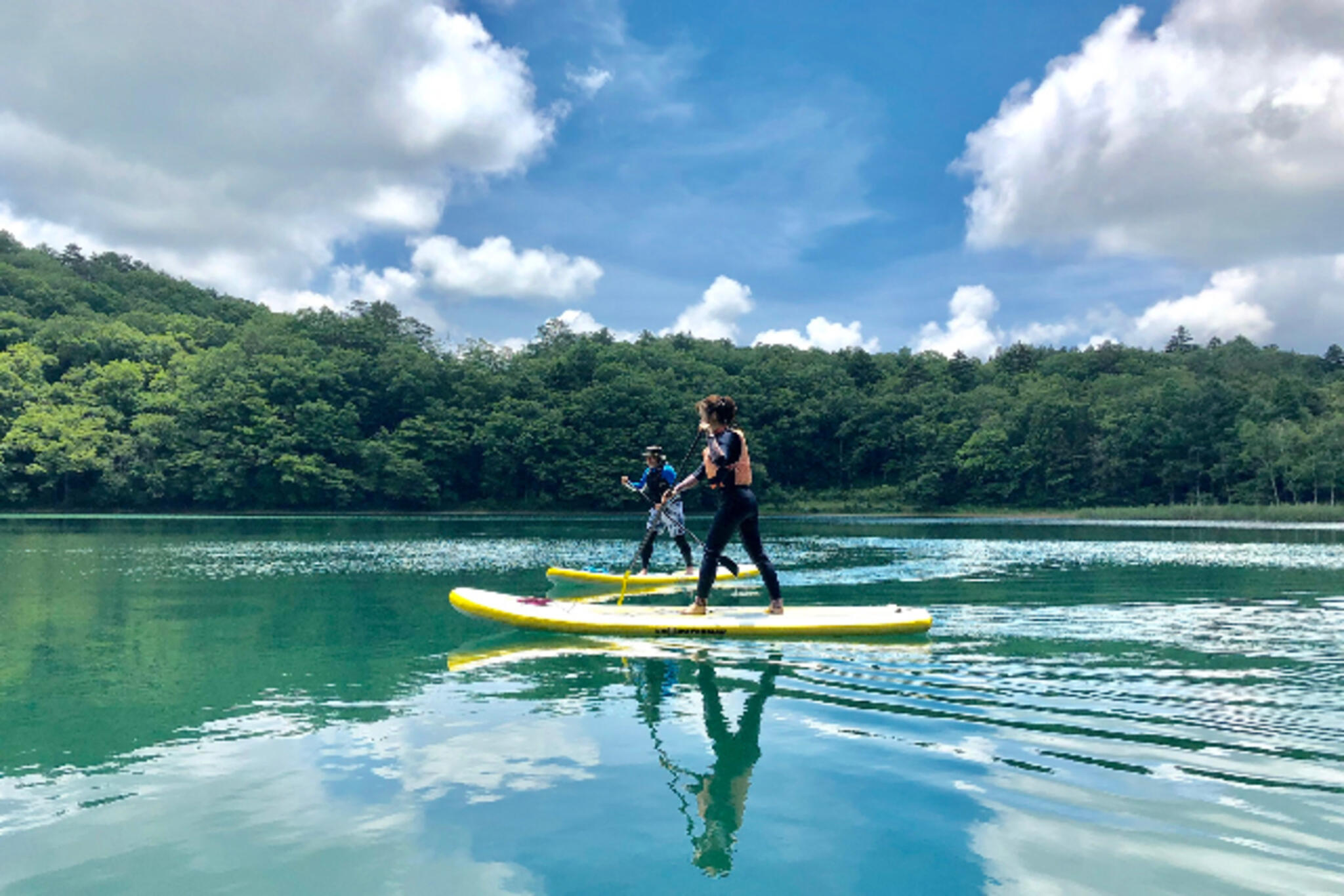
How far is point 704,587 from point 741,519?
92 cm

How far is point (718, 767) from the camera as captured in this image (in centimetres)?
566

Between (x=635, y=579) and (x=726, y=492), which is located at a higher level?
(x=726, y=492)

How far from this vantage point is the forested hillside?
70562mm

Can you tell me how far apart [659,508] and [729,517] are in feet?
14.2

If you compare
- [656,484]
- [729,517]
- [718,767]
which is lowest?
[718,767]

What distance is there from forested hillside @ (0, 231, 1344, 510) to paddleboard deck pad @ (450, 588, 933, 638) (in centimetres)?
6465

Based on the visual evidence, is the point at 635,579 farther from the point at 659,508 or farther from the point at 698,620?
the point at 698,620

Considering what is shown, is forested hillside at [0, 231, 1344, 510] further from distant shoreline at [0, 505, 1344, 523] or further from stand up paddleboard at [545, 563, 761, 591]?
stand up paddleboard at [545, 563, 761, 591]

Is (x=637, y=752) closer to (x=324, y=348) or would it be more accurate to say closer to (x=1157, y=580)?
(x=1157, y=580)

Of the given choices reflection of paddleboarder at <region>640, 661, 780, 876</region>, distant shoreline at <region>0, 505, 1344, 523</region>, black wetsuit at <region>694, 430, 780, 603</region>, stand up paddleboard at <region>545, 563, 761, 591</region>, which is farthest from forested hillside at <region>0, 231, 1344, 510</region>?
reflection of paddleboarder at <region>640, 661, 780, 876</region>

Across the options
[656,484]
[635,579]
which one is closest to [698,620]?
[635,579]

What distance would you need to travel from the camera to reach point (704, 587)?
10.8 metres

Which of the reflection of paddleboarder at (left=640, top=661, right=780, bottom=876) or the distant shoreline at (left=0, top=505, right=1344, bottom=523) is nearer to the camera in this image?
the reflection of paddleboarder at (left=640, top=661, right=780, bottom=876)

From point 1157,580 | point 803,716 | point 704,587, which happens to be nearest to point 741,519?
point 704,587
